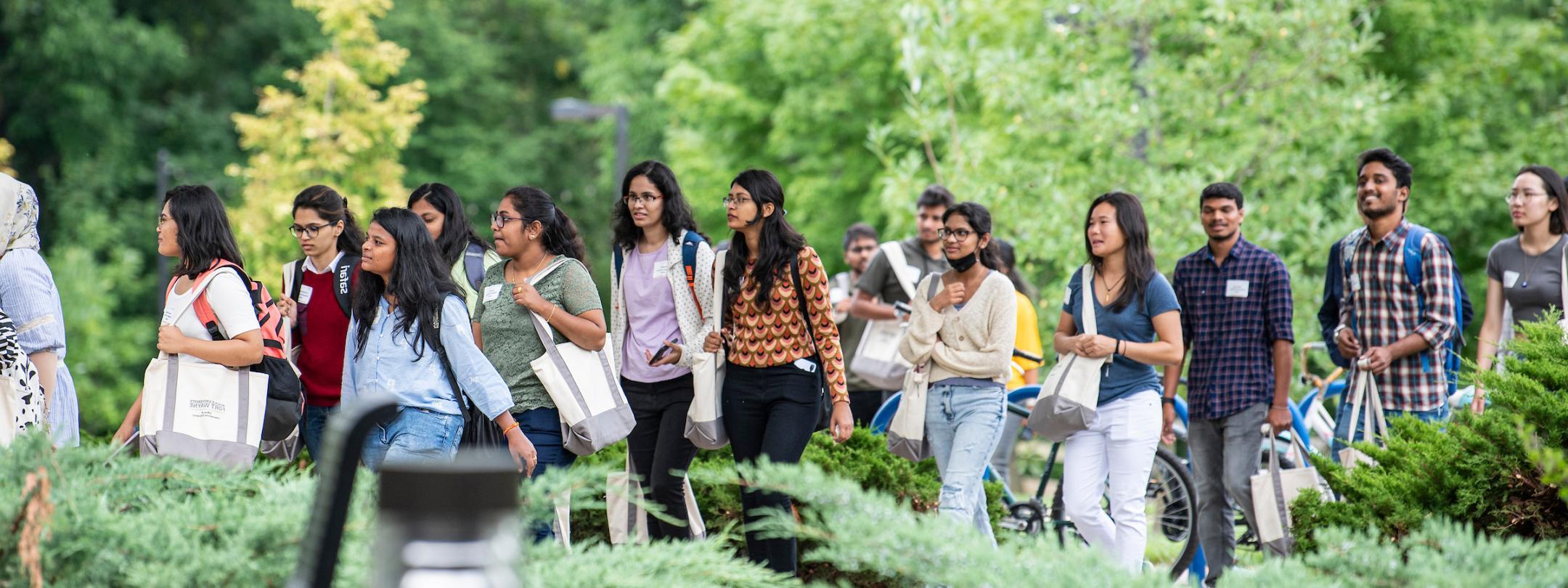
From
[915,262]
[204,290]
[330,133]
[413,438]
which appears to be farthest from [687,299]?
[330,133]

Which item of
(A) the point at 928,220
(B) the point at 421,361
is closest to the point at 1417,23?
(A) the point at 928,220

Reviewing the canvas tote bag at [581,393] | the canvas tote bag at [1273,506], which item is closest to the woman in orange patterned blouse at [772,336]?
the canvas tote bag at [581,393]

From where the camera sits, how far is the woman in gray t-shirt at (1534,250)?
21.5ft

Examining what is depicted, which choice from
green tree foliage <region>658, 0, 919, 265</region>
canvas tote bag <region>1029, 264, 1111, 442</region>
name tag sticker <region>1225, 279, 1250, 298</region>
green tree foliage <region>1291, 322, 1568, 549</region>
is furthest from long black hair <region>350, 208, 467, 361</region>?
green tree foliage <region>658, 0, 919, 265</region>

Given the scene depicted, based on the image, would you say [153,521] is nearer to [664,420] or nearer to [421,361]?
[421,361]

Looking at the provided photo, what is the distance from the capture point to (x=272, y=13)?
31.1 metres

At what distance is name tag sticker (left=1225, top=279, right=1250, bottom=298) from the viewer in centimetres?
657

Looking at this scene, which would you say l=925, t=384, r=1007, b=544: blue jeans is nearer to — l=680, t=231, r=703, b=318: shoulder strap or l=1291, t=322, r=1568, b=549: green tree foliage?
l=680, t=231, r=703, b=318: shoulder strap

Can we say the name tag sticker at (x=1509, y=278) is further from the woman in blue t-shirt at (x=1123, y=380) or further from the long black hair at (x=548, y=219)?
the long black hair at (x=548, y=219)

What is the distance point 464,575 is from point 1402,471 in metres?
3.62

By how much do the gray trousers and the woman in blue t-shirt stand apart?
748 millimetres

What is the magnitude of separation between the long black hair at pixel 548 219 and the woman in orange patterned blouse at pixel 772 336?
0.64 m

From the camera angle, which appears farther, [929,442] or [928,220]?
[928,220]

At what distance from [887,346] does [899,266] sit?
475mm
